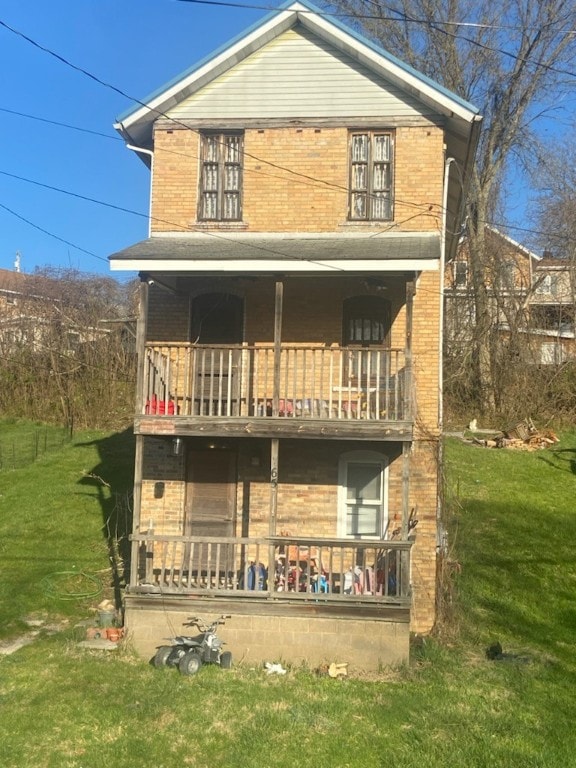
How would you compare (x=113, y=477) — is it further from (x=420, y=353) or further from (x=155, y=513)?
(x=420, y=353)

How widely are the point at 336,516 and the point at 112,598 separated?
4428mm

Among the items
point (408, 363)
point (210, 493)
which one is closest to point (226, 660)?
point (210, 493)

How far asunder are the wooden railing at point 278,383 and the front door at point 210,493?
91 centimetres

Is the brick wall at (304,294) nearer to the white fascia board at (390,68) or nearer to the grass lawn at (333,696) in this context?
the white fascia board at (390,68)

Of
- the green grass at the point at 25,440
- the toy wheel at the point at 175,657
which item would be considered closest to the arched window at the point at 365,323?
the toy wheel at the point at 175,657

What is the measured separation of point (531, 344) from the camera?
83.1 feet

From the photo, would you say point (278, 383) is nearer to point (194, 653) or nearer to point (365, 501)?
point (365, 501)

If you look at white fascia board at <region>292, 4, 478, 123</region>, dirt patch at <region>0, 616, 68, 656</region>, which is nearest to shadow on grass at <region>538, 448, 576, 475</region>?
white fascia board at <region>292, 4, 478, 123</region>

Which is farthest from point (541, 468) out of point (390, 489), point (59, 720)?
point (59, 720)

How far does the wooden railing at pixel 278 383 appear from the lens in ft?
35.3

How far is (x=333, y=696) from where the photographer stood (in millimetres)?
8844

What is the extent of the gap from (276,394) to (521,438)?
13.6m

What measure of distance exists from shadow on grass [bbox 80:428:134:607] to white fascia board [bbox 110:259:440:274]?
6.00 meters

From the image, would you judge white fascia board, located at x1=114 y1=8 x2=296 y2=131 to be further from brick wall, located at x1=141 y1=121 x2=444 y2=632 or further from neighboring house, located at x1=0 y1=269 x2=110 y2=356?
neighboring house, located at x1=0 y1=269 x2=110 y2=356
